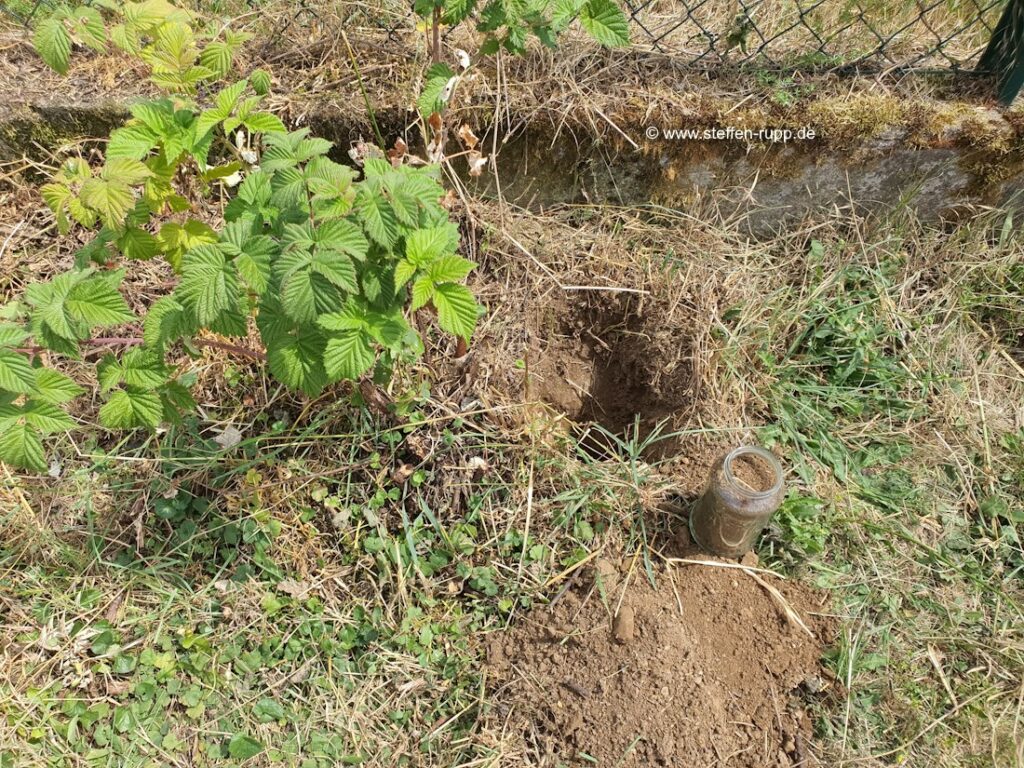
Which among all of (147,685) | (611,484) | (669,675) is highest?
(611,484)

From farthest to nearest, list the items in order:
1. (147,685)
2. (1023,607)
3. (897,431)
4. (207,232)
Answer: (897,431) < (1023,607) < (147,685) < (207,232)

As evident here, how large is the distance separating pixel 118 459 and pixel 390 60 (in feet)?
5.19

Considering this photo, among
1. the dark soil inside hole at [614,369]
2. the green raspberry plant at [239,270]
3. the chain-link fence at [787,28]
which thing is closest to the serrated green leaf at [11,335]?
the green raspberry plant at [239,270]

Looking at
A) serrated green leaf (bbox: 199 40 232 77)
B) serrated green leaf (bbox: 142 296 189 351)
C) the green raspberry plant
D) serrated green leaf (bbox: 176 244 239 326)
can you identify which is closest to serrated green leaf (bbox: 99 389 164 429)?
→ the green raspberry plant

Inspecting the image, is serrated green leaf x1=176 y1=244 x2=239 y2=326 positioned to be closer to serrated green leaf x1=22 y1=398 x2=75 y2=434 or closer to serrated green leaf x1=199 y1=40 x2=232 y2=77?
serrated green leaf x1=22 y1=398 x2=75 y2=434

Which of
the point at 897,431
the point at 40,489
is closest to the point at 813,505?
the point at 897,431

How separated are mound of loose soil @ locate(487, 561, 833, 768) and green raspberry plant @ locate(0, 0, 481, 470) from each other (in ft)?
2.88

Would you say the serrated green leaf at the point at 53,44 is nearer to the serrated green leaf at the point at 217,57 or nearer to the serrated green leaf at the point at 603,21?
the serrated green leaf at the point at 217,57

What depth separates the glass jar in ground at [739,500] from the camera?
1.79 m

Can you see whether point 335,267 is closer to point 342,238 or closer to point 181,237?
point 342,238

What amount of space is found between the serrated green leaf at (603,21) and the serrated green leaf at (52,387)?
1.52 m

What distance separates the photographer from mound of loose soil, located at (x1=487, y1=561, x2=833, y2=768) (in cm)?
171

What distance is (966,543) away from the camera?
2.11 metres

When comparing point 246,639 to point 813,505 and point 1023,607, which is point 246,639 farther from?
point 1023,607
